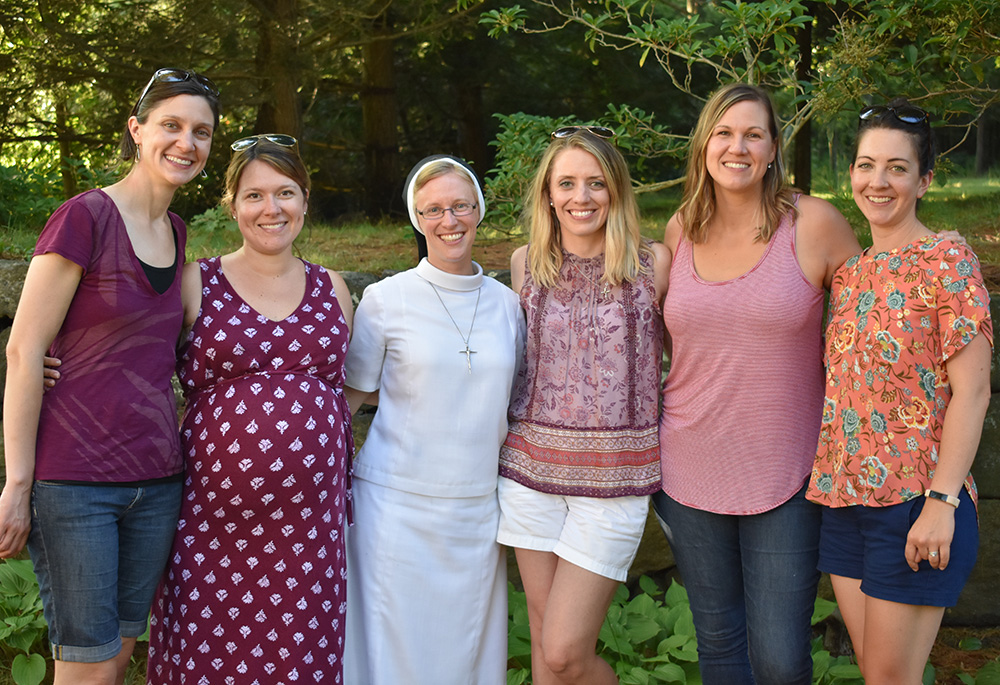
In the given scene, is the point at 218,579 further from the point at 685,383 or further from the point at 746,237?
the point at 746,237

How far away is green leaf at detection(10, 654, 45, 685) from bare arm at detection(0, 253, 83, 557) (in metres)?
1.46

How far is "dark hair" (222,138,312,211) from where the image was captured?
286cm

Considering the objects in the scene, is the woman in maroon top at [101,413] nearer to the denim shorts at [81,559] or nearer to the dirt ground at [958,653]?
the denim shorts at [81,559]

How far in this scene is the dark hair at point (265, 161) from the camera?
9.38ft

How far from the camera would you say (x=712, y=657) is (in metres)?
2.93

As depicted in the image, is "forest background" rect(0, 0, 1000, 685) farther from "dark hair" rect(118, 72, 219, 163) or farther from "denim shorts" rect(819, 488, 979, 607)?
"dark hair" rect(118, 72, 219, 163)

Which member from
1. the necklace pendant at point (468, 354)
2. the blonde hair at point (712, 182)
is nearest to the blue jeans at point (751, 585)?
the necklace pendant at point (468, 354)

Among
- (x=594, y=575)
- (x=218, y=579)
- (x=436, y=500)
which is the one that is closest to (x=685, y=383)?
(x=594, y=575)

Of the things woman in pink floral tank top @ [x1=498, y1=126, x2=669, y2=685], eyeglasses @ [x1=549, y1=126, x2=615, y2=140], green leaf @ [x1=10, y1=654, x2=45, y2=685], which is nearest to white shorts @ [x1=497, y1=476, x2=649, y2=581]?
woman in pink floral tank top @ [x1=498, y1=126, x2=669, y2=685]

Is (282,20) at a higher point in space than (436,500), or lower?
higher

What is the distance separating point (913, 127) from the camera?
2.54 meters

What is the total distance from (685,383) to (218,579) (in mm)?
1549

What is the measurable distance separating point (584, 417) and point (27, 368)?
1623 mm

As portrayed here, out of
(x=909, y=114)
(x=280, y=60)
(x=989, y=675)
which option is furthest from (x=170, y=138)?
(x=280, y=60)
